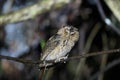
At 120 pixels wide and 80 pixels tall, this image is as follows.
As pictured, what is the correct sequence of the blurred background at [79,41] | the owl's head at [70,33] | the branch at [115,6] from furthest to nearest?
the blurred background at [79,41] → the branch at [115,6] → the owl's head at [70,33]

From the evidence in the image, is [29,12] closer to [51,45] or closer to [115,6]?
[115,6]

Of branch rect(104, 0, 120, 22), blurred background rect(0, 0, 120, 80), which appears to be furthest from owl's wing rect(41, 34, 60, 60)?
blurred background rect(0, 0, 120, 80)

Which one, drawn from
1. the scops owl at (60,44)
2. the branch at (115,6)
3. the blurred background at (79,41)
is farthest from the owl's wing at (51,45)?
the blurred background at (79,41)

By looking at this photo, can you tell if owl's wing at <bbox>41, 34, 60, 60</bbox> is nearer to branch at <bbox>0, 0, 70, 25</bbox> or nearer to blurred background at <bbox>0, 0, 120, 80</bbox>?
branch at <bbox>0, 0, 70, 25</bbox>

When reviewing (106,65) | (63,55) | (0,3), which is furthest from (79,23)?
(63,55)

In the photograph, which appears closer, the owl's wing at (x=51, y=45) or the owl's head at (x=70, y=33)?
the owl's head at (x=70, y=33)

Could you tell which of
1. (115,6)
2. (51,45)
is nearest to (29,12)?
(115,6)

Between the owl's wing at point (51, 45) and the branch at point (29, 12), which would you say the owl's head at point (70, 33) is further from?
the branch at point (29, 12)
